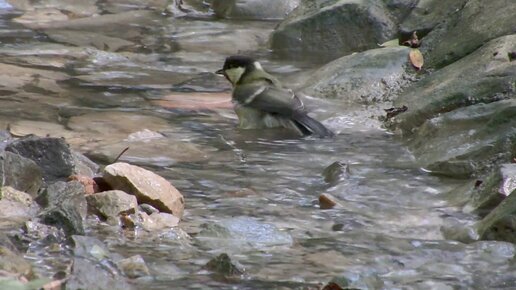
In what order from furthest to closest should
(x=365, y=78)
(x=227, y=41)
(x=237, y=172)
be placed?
1. (x=227, y=41)
2. (x=365, y=78)
3. (x=237, y=172)

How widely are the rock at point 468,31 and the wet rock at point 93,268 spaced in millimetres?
4891

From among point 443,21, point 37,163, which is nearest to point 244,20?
point 443,21

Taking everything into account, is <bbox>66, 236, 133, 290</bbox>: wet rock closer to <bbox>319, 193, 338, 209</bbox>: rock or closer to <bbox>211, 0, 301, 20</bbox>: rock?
<bbox>319, 193, 338, 209</bbox>: rock

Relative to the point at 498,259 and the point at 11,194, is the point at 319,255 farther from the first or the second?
the point at 11,194

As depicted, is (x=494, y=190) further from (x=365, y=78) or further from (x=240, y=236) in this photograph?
(x=365, y=78)

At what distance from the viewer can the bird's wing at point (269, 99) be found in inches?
315

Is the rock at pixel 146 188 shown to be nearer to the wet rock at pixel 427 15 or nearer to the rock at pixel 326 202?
the rock at pixel 326 202

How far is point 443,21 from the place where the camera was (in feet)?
31.7

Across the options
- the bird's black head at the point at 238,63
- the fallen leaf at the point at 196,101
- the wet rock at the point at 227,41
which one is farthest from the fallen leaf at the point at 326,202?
the wet rock at the point at 227,41

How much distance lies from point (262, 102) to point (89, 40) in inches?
116

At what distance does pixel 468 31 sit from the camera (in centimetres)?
897

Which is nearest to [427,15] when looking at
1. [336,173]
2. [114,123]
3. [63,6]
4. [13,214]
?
[114,123]

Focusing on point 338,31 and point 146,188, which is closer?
point 146,188

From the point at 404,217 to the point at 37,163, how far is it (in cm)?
182
